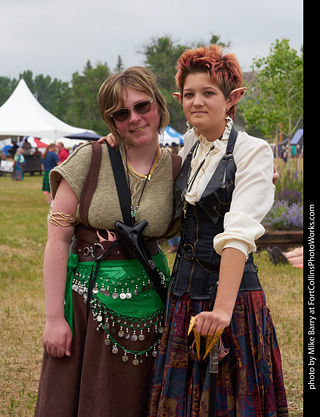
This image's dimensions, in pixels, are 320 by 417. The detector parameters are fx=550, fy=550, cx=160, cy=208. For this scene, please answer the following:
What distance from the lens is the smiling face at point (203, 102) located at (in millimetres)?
2178

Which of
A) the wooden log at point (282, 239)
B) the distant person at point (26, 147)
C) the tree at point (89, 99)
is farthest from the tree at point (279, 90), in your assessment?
Answer: the tree at point (89, 99)

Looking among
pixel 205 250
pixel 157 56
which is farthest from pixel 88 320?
pixel 157 56

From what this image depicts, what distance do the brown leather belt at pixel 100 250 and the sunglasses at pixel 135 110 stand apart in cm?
55

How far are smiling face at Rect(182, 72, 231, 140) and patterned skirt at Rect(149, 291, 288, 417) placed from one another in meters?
0.72

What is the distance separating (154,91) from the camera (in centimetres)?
244

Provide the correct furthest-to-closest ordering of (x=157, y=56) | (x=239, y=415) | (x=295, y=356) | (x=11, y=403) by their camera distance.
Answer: (x=157, y=56)
(x=295, y=356)
(x=11, y=403)
(x=239, y=415)

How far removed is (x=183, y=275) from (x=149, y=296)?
8.8 inches

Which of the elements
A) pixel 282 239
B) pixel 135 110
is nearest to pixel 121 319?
pixel 135 110

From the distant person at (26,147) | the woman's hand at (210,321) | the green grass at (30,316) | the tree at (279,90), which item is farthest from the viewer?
the distant person at (26,147)

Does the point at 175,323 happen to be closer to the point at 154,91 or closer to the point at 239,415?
the point at 239,415

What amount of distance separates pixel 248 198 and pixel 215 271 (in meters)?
0.36

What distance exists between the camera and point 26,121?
2091cm

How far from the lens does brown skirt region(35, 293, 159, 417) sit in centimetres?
238

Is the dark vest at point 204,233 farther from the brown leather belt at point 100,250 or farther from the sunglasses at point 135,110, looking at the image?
the sunglasses at point 135,110
